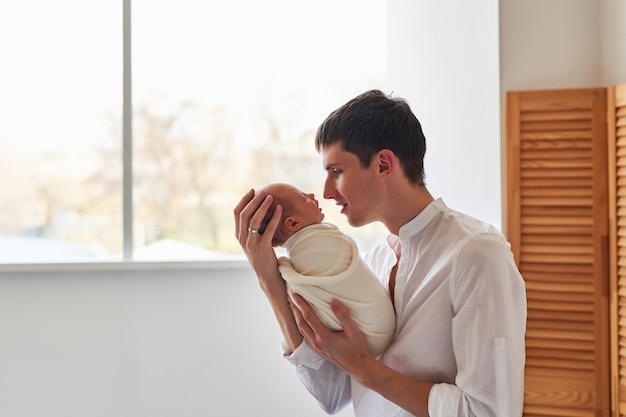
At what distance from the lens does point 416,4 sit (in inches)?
105

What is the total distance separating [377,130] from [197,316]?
4.44 ft

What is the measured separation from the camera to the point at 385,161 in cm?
157

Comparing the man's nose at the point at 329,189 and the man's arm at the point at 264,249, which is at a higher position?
the man's nose at the point at 329,189

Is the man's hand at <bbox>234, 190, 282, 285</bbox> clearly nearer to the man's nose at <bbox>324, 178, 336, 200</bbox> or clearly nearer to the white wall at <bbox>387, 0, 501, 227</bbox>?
the man's nose at <bbox>324, 178, 336, 200</bbox>

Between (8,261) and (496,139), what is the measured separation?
177 cm

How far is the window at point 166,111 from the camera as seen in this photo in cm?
272

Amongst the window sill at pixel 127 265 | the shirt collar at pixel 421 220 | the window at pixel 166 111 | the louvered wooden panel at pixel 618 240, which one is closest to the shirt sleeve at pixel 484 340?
the shirt collar at pixel 421 220

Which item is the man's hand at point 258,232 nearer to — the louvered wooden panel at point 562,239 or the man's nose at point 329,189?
the man's nose at point 329,189

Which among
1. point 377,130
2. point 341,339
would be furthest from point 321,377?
point 377,130

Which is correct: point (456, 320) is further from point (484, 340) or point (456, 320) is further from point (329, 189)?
point (329, 189)

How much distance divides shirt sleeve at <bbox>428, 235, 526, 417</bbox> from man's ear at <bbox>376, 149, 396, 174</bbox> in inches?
9.2

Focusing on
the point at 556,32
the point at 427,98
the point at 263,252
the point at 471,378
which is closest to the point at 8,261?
the point at 263,252

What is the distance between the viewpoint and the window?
8.93ft

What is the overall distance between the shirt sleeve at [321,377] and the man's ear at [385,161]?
0.44 m
